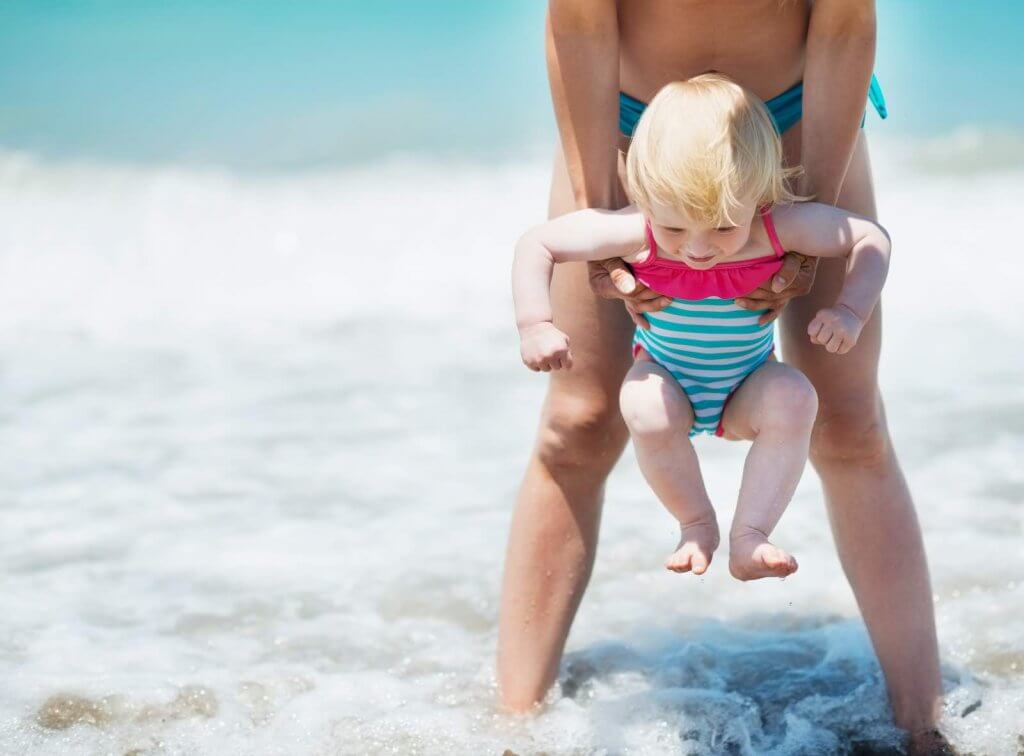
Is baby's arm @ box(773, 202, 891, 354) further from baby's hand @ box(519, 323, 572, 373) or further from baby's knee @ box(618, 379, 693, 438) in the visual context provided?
baby's hand @ box(519, 323, 572, 373)

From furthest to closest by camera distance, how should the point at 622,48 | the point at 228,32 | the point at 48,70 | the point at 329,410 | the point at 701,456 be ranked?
the point at 228,32, the point at 48,70, the point at 329,410, the point at 701,456, the point at 622,48

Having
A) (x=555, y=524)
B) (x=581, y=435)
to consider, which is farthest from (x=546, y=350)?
(x=555, y=524)

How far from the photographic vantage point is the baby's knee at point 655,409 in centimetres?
234

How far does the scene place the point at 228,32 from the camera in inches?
472

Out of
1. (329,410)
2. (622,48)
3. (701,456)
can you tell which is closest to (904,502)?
(622,48)

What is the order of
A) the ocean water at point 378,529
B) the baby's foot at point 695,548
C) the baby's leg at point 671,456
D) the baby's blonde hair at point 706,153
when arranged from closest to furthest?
the baby's blonde hair at point 706,153 → the baby's foot at point 695,548 → the baby's leg at point 671,456 → the ocean water at point 378,529

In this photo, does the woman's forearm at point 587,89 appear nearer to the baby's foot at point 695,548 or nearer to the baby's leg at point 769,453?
the baby's leg at point 769,453

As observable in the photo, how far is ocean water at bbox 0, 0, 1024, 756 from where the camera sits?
296 centimetres

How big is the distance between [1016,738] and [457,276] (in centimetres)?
471

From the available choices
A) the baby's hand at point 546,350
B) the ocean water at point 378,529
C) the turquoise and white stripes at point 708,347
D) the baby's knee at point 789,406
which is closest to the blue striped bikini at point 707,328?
the turquoise and white stripes at point 708,347

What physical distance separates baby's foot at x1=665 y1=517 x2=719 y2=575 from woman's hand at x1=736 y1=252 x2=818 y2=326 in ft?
1.23

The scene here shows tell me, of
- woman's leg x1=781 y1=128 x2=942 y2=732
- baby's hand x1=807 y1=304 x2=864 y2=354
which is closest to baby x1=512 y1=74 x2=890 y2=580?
baby's hand x1=807 y1=304 x2=864 y2=354

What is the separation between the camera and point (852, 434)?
2656 millimetres

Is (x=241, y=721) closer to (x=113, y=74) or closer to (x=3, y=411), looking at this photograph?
(x=3, y=411)
